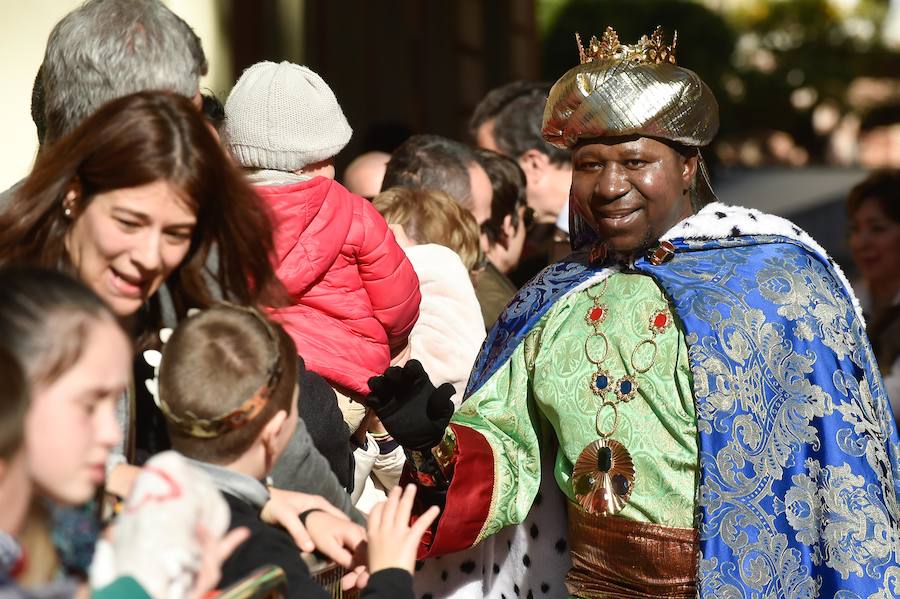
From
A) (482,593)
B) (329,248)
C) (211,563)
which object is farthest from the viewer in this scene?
(482,593)

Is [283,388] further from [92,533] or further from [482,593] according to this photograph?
[482,593]

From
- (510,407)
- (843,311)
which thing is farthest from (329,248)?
(843,311)

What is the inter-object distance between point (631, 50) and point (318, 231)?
86cm

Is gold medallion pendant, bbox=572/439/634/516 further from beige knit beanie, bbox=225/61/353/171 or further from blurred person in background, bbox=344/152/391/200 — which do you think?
blurred person in background, bbox=344/152/391/200

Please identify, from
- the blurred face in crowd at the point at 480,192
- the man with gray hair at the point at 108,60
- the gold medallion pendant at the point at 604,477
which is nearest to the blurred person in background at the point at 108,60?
the man with gray hair at the point at 108,60

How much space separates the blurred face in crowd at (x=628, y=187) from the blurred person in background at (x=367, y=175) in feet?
6.77

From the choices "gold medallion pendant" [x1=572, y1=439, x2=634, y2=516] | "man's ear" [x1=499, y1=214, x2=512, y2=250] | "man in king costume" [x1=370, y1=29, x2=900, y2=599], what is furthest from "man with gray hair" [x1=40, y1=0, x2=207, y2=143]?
"man's ear" [x1=499, y1=214, x2=512, y2=250]

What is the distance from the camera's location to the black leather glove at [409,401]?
3199mm

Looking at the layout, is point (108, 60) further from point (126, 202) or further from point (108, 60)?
point (126, 202)

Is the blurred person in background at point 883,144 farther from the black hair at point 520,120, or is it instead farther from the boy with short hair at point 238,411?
the boy with short hair at point 238,411

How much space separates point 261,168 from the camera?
358 centimetres

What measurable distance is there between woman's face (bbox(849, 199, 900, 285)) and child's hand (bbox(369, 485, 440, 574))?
394 cm

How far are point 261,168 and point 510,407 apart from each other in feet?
2.73

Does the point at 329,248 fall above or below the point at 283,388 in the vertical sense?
below
